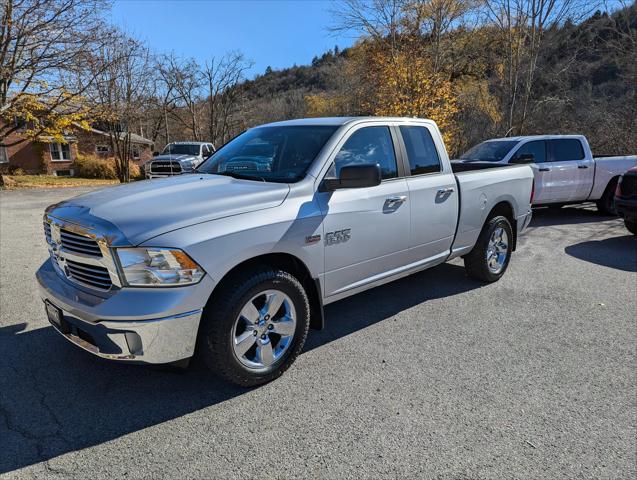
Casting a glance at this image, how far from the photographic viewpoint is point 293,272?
330cm

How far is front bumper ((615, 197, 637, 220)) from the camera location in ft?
24.1

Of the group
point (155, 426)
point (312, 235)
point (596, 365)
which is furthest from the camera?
point (596, 365)

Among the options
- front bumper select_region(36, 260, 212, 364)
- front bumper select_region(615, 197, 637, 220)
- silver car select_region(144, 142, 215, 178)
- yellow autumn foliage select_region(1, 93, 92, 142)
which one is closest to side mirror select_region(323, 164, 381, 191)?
front bumper select_region(36, 260, 212, 364)

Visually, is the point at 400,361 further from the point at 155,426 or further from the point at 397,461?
the point at 155,426

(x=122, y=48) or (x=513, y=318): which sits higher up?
(x=122, y=48)

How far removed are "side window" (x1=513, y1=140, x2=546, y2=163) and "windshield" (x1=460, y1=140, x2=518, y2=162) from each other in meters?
0.23

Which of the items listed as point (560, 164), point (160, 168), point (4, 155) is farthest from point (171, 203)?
point (4, 155)

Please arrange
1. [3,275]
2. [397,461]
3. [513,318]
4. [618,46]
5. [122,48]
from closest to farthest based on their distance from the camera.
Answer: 1. [397,461]
2. [513,318]
3. [3,275]
4. [618,46]
5. [122,48]

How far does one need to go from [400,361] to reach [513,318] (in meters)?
1.59

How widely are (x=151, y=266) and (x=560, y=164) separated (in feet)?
31.5

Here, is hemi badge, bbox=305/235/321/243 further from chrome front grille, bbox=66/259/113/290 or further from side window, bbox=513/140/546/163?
side window, bbox=513/140/546/163

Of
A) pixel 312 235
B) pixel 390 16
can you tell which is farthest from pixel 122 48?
pixel 312 235

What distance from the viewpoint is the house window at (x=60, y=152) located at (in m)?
34.2

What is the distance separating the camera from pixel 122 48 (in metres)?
25.3
